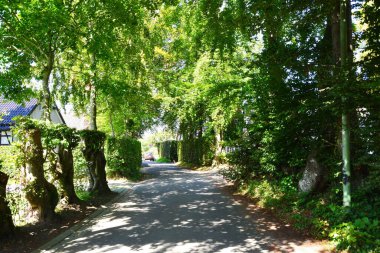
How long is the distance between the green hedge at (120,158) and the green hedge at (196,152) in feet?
29.7

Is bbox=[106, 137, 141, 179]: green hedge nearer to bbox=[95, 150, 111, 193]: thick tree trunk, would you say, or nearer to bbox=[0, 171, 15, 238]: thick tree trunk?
bbox=[95, 150, 111, 193]: thick tree trunk

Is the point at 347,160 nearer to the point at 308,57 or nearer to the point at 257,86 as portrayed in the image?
the point at 308,57

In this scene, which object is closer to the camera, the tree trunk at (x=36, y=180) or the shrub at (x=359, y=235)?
the shrub at (x=359, y=235)

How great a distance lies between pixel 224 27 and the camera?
872 cm

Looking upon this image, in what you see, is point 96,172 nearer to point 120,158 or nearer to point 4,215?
point 120,158

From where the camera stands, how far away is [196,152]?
1239 inches

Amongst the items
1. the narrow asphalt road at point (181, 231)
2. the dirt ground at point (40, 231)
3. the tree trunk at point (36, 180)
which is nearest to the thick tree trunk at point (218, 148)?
the narrow asphalt road at point (181, 231)

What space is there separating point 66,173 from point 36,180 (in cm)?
222

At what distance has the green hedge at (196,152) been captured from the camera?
29.0m

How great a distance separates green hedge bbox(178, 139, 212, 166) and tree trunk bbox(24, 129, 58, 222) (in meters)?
20.6

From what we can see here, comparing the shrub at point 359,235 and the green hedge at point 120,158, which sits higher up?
Result: the green hedge at point 120,158

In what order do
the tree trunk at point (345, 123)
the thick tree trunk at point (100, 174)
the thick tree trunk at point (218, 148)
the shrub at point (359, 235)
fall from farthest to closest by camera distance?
1. the thick tree trunk at point (218, 148)
2. the thick tree trunk at point (100, 174)
3. the tree trunk at point (345, 123)
4. the shrub at point (359, 235)

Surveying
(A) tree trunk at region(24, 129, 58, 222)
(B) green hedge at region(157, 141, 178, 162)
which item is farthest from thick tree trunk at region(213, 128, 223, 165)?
(B) green hedge at region(157, 141, 178, 162)

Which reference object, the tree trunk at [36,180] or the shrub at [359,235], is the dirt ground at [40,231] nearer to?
the tree trunk at [36,180]
